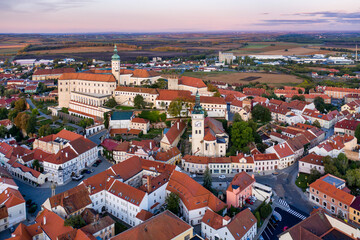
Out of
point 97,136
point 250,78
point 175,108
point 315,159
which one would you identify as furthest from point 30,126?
point 250,78

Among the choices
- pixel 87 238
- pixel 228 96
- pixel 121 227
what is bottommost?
pixel 121 227

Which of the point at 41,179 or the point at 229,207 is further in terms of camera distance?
the point at 41,179

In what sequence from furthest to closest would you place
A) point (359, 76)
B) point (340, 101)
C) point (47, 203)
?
point (359, 76) < point (340, 101) < point (47, 203)

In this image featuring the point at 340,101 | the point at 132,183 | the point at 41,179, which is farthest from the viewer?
the point at 340,101

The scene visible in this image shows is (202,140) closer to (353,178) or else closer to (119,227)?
(119,227)

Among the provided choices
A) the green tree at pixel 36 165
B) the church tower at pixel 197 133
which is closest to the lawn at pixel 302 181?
the church tower at pixel 197 133

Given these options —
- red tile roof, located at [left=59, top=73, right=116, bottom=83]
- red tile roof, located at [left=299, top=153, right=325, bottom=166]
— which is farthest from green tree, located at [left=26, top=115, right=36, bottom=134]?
red tile roof, located at [left=299, top=153, right=325, bottom=166]

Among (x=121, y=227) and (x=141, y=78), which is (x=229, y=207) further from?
(x=141, y=78)

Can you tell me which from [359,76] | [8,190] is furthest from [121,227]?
[359,76]

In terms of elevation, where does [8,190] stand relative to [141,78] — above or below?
below
